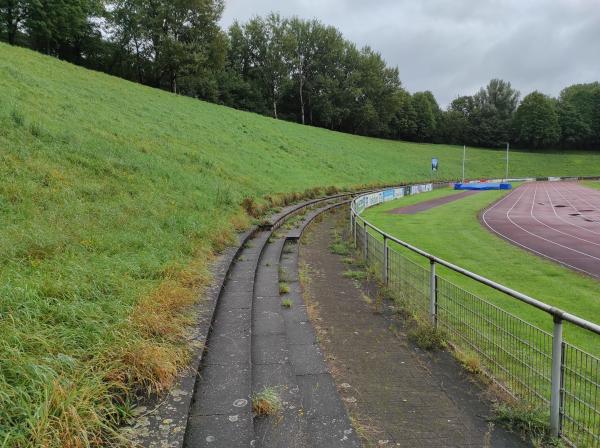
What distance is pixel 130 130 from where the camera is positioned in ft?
57.7

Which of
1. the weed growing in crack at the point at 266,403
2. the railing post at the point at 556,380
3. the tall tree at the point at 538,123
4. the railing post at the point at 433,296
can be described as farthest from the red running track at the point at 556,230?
the tall tree at the point at 538,123

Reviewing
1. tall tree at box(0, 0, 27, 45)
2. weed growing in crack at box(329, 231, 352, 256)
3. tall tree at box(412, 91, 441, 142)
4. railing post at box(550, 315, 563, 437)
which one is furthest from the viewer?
tall tree at box(412, 91, 441, 142)

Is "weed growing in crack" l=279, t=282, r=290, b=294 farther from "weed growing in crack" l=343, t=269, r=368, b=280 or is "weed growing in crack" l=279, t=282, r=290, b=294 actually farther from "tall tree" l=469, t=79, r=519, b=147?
"tall tree" l=469, t=79, r=519, b=147

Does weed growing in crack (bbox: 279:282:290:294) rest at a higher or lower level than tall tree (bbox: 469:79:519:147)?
lower

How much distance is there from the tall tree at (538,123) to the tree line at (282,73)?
220 millimetres

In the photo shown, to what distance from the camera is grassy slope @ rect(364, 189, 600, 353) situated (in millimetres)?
8638

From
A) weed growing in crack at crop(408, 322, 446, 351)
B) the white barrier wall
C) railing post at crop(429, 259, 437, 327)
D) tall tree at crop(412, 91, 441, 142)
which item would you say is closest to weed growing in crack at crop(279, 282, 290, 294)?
weed growing in crack at crop(408, 322, 446, 351)

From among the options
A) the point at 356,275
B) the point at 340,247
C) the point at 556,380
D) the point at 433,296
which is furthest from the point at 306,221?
the point at 556,380

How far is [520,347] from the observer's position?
15.9ft

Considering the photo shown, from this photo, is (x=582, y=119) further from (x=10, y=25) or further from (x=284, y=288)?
(x=284, y=288)

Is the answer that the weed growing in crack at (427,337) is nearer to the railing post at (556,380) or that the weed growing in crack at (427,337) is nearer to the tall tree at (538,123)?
the railing post at (556,380)

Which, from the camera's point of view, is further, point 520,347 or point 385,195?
point 385,195

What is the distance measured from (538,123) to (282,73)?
195 feet

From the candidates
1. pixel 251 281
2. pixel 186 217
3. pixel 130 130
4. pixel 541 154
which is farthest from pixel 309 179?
pixel 541 154
